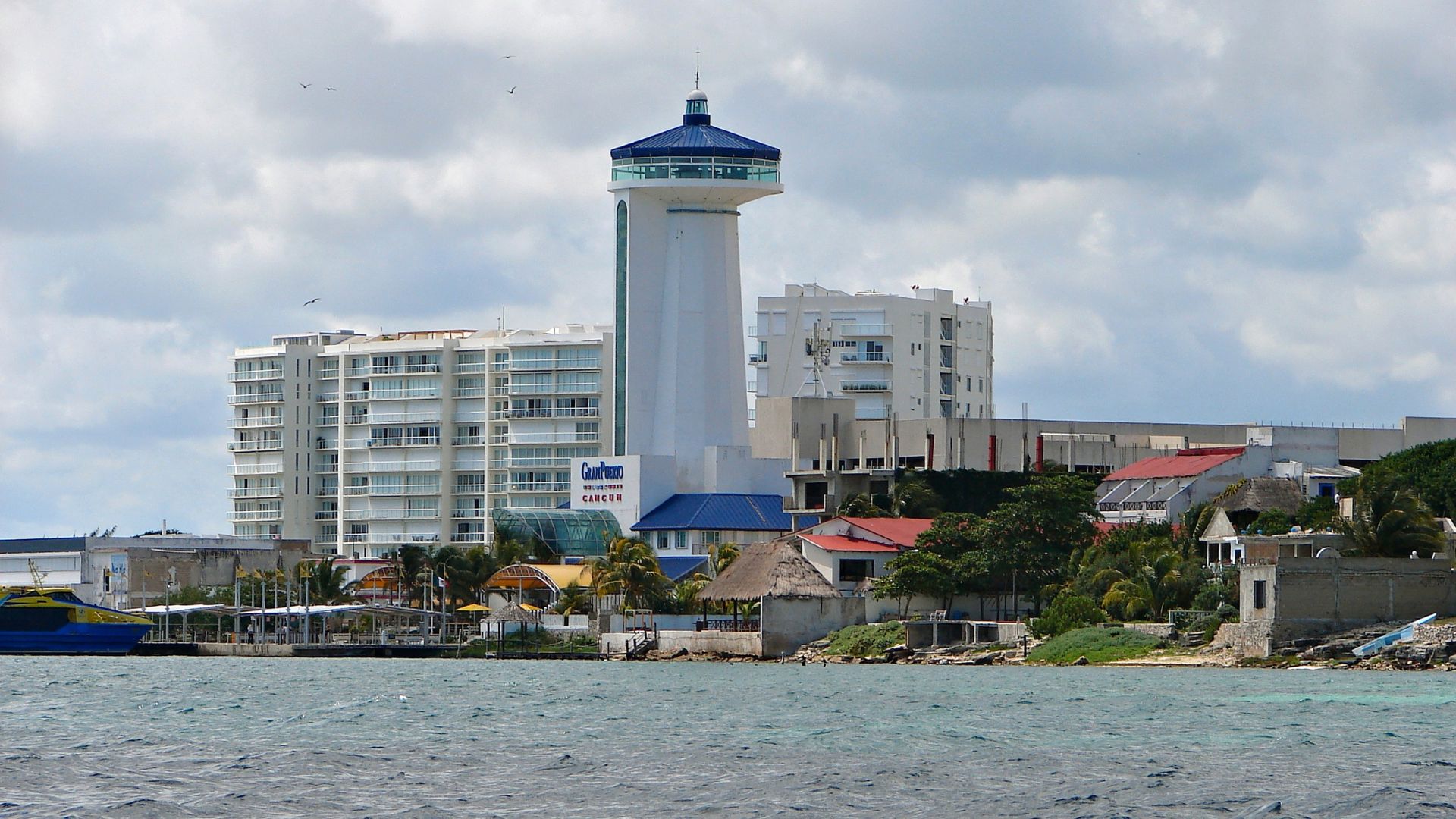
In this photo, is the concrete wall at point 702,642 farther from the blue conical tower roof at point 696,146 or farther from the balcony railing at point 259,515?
the balcony railing at point 259,515

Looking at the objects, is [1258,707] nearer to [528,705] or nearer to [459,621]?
[528,705]

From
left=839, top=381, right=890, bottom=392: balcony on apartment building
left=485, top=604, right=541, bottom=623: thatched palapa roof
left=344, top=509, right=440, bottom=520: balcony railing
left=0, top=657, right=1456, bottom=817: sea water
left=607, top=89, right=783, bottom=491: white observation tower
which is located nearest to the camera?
left=0, top=657, right=1456, bottom=817: sea water

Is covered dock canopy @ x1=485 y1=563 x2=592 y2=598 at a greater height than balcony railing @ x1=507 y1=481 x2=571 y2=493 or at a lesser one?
lesser

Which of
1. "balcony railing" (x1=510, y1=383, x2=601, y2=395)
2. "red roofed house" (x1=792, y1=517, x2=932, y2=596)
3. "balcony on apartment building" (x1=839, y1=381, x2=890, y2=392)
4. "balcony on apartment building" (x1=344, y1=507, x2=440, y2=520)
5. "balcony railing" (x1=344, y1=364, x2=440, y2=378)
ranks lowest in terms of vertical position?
"red roofed house" (x1=792, y1=517, x2=932, y2=596)

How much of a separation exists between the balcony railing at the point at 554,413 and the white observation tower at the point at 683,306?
81.1ft

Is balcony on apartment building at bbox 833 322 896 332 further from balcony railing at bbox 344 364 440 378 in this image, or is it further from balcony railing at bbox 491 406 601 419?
balcony railing at bbox 344 364 440 378

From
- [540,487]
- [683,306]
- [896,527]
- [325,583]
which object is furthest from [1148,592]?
[540,487]

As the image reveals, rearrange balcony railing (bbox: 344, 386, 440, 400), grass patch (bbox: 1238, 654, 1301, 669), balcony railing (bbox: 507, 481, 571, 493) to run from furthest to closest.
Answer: balcony railing (bbox: 344, 386, 440, 400) < balcony railing (bbox: 507, 481, 571, 493) < grass patch (bbox: 1238, 654, 1301, 669)

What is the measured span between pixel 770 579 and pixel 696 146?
1437 inches

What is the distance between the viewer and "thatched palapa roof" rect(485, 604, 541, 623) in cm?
10362

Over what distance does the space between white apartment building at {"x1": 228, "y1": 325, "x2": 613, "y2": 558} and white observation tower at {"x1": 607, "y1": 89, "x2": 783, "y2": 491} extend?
2323 cm

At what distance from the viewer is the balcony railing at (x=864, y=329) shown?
516ft

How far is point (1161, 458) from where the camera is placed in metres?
117

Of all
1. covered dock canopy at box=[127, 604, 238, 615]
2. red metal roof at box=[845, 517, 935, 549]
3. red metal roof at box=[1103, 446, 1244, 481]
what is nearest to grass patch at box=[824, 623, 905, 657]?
red metal roof at box=[845, 517, 935, 549]
